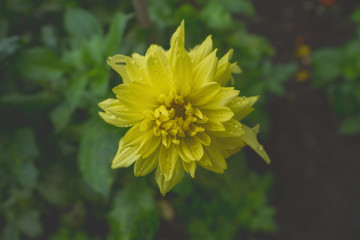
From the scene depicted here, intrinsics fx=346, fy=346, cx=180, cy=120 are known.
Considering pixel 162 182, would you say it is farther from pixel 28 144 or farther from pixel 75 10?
pixel 75 10

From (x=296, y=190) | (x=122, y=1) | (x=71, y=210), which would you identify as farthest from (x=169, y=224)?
(x=122, y=1)

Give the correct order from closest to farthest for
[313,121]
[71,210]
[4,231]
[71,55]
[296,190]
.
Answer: [71,55] → [4,231] → [71,210] → [296,190] → [313,121]

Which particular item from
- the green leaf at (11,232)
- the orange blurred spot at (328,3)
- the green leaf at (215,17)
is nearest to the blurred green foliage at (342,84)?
the orange blurred spot at (328,3)

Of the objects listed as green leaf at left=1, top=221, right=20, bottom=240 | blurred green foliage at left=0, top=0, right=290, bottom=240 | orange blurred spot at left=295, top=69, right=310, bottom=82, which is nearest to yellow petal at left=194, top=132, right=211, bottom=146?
blurred green foliage at left=0, top=0, right=290, bottom=240

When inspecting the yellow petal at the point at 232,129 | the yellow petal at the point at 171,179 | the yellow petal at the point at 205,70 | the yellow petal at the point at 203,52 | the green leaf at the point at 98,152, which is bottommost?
the green leaf at the point at 98,152

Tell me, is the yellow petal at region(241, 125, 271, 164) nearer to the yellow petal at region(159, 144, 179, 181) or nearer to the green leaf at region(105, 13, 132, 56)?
the yellow petal at region(159, 144, 179, 181)

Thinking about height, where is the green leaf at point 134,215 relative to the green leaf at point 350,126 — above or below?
below

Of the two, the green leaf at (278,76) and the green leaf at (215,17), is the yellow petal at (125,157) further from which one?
the green leaf at (278,76)
